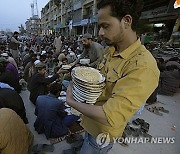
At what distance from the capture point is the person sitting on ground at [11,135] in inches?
91.8

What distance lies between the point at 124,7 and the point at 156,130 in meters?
3.63

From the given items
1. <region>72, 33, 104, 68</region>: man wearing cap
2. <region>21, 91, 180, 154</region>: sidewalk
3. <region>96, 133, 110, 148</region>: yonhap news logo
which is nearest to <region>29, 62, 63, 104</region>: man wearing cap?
<region>21, 91, 180, 154</region>: sidewalk

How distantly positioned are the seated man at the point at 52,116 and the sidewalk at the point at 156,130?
0.68 ft

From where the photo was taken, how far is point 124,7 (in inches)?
38.7

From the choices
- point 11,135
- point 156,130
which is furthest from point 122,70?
point 156,130

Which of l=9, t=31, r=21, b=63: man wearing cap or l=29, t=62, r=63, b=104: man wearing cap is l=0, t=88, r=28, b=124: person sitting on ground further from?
l=9, t=31, r=21, b=63: man wearing cap

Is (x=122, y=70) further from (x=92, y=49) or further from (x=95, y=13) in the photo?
(x=95, y=13)

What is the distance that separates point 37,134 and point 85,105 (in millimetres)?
3019

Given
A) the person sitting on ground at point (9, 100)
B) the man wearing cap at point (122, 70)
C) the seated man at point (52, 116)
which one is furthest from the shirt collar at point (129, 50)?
the person sitting on ground at point (9, 100)

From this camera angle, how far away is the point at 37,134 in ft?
12.1

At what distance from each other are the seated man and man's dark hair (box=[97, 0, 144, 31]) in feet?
8.42

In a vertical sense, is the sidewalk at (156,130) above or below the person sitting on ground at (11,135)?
below

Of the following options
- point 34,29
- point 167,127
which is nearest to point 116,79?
point 167,127

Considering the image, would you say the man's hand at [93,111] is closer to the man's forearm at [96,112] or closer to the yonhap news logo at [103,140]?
the man's forearm at [96,112]
